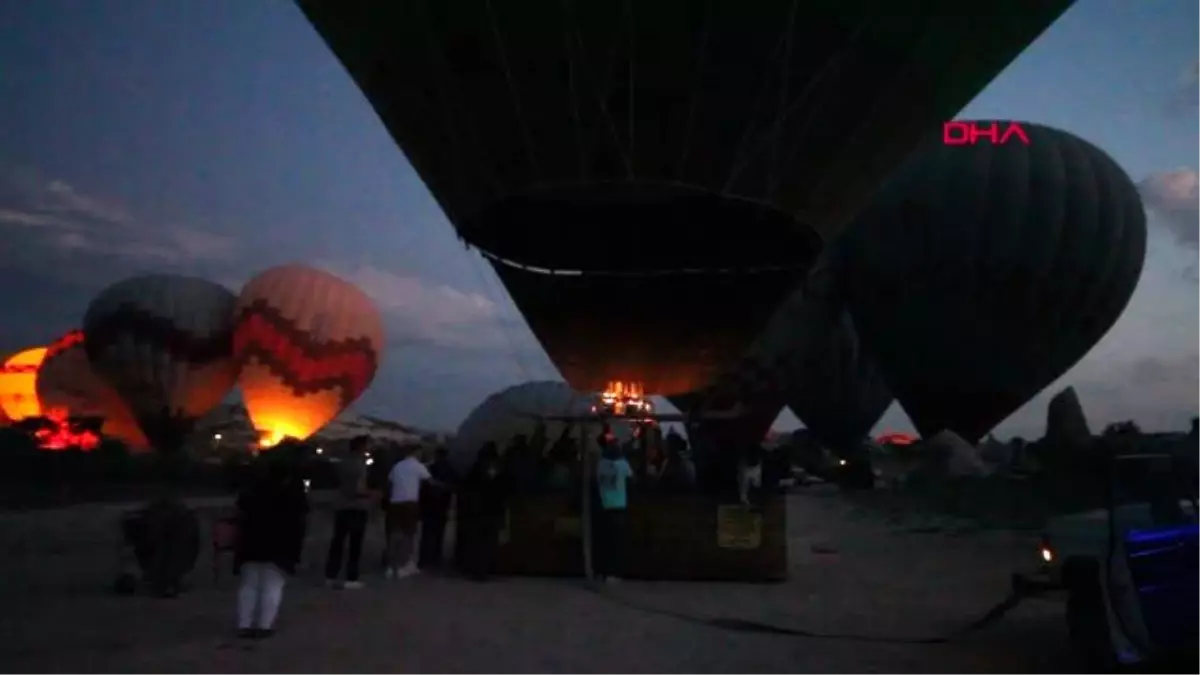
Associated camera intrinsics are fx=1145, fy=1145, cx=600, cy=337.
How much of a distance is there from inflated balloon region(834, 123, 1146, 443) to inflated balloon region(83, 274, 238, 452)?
2422 cm

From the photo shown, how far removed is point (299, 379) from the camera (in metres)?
41.4

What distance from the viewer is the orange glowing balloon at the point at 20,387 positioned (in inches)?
2183

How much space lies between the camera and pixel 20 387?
56.0 meters

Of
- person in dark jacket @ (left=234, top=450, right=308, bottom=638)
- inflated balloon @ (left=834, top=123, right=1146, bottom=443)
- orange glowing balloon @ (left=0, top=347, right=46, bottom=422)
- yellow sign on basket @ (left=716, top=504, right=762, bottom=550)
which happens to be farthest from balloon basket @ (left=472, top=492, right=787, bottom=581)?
orange glowing balloon @ (left=0, top=347, right=46, bottom=422)

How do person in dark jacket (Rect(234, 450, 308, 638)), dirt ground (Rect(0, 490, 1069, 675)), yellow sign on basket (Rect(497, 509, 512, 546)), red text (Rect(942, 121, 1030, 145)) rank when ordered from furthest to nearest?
red text (Rect(942, 121, 1030, 145)), yellow sign on basket (Rect(497, 509, 512, 546)), person in dark jacket (Rect(234, 450, 308, 638)), dirt ground (Rect(0, 490, 1069, 675))

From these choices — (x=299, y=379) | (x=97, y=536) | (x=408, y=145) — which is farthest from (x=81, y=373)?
(x=408, y=145)

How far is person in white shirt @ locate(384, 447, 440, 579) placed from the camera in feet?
37.5

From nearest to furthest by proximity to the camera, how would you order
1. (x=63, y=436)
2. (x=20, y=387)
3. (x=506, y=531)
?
(x=506, y=531), (x=63, y=436), (x=20, y=387)

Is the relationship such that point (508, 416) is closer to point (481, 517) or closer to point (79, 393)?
point (481, 517)

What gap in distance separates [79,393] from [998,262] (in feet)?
127

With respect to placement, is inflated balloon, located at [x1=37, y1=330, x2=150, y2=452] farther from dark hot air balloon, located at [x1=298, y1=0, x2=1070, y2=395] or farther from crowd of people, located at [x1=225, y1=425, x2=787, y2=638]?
crowd of people, located at [x1=225, y1=425, x2=787, y2=638]

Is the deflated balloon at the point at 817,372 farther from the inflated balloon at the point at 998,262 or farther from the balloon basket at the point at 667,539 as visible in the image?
the balloon basket at the point at 667,539

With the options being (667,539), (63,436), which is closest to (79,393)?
(63,436)

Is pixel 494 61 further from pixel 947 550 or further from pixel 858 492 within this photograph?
pixel 858 492
